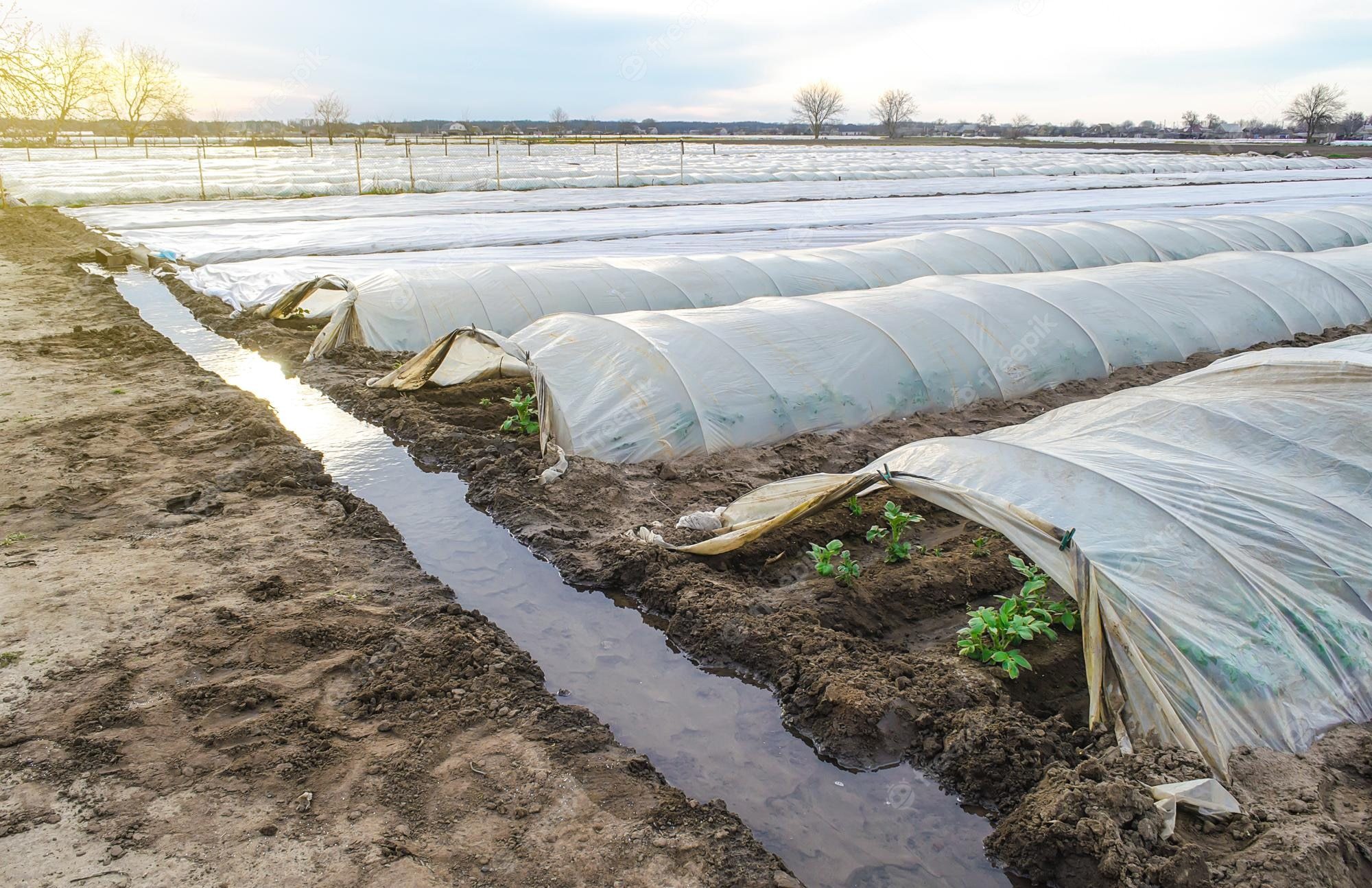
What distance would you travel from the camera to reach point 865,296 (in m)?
11.4

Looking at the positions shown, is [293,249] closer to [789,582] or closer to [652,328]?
[652,328]

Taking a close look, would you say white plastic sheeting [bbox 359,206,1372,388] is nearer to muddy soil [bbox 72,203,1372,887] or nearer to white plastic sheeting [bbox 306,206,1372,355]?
white plastic sheeting [bbox 306,206,1372,355]

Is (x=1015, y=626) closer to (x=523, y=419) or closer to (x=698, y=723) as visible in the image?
(x=698, y=723)

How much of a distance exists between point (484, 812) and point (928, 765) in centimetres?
239

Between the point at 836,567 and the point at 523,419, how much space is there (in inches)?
184

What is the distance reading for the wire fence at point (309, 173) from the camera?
32938 mm

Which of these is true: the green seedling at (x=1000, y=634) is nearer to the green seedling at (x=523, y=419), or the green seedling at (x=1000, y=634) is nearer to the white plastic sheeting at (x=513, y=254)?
the green seedling at (x=523, y=419)

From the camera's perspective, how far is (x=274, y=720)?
506 cm

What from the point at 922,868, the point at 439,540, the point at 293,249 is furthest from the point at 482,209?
the point at 922,868

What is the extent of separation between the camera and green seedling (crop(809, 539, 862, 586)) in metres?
6.59

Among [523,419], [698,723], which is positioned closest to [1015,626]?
[698,723]

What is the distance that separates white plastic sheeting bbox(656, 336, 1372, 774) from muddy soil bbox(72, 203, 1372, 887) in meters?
0.26

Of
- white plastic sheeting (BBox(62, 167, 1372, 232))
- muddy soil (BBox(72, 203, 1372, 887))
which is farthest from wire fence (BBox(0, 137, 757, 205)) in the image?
muddy soil (BBox(72, 203, 1372, 887))

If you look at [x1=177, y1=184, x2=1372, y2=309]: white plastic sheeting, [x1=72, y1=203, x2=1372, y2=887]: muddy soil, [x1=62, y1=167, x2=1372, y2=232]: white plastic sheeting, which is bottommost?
[x1=72, y1=203, x2=1372, y2=887]: muddy soil
